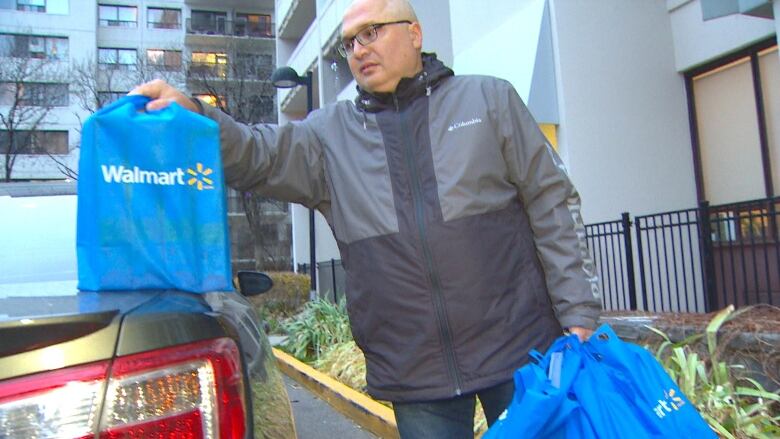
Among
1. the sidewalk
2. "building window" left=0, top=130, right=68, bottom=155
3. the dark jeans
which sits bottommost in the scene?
the sidewalk

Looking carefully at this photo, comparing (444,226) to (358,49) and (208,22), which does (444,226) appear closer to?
(358,49)

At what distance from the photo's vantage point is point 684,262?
279 inches

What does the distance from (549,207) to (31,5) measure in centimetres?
4183

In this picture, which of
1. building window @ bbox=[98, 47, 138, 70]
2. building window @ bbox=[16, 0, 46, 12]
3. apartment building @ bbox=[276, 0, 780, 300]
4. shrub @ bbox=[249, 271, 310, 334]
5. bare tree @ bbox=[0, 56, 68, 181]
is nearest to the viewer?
apartment building @ bbox=[276, 0, 780, 300]

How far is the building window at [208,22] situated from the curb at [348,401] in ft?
105

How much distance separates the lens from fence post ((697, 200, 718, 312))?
20.8ft

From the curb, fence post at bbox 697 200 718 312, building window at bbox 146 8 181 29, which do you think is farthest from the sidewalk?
building window at bbox 146 8 181 29

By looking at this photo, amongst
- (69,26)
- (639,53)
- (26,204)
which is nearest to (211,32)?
(69,26)

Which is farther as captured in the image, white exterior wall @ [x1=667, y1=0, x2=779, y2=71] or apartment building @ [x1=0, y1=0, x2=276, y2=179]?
apartment building @ [x1=0, y1=0, x2=276, y2=179]

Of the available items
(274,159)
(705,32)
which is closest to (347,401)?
(274,159)

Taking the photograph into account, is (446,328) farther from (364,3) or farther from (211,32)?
(211,32)

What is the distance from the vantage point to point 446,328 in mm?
1982

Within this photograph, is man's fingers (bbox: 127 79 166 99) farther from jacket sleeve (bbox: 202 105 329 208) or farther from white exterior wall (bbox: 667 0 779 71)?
white exterior wall (bbox: 667 0 779 71)

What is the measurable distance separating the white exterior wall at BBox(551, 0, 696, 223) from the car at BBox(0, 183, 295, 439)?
21.1 ft
